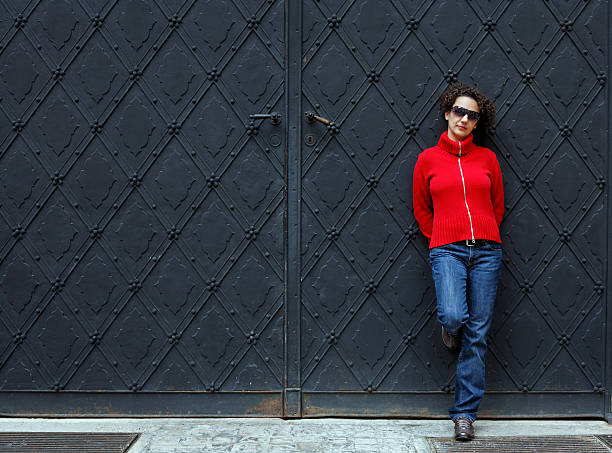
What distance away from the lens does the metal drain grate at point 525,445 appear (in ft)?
10.7

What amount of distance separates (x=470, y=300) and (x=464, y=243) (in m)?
0.34

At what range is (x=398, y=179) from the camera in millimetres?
3721

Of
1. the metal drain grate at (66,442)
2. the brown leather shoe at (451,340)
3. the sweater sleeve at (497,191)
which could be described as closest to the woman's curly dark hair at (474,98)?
the sweater sleeve at (497,191)

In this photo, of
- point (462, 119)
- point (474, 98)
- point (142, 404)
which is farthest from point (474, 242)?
point (142, 404)

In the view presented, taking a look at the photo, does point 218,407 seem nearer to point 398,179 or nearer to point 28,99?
point 398,179

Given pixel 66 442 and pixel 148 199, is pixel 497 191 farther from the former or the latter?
pixel 66 442

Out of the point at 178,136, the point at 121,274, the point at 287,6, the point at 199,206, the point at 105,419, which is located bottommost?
the point at 105,419

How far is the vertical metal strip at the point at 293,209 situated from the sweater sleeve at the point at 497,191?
1.19 metres

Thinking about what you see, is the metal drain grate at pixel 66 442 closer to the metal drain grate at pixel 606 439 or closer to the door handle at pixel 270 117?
the door handle at pixel 270 117

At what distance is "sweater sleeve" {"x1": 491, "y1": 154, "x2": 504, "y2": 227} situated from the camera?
3539mm

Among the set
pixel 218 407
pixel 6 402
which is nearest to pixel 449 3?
pixel 218 407

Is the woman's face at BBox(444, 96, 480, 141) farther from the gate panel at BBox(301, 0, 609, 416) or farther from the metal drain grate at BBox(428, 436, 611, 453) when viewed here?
the metal drain grate at BBox(428, 436, 611, 453)

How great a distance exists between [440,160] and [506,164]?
20.5 inches

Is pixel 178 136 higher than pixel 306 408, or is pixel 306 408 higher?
pixel 178 136
